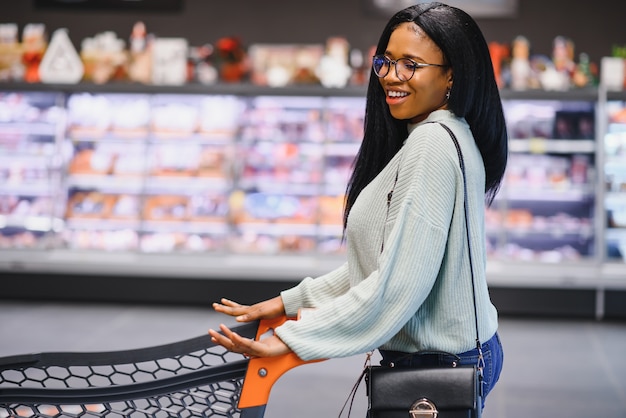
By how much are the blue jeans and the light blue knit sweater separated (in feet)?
0.06

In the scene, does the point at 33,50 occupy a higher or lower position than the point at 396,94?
higher

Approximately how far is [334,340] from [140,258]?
6431mm

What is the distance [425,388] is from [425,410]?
0.12 feet

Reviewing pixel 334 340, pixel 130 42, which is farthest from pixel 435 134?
pixel 130 42

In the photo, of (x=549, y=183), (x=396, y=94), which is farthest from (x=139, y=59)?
(x=396, y=94)

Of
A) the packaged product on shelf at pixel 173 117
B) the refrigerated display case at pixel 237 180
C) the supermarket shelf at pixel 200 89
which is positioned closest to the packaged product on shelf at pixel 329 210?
the refrigerated display case at pixel 237 180

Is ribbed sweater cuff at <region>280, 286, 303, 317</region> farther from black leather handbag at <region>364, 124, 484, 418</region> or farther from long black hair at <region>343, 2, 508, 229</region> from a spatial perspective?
black leather handbag at <region>364, 124, 484, 418</region>

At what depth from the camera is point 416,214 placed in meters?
1.48

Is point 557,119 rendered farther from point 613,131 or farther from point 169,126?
point 169,126

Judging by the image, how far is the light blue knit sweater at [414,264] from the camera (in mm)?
1440

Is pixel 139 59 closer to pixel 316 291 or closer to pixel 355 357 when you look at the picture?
pixel 355 357

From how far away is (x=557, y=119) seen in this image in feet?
25.5

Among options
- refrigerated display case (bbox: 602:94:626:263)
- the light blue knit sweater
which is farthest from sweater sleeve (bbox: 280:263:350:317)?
refrigerated display case (bbox: 602:94:626:263)

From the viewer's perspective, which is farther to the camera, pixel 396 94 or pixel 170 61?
pixel 170 61
